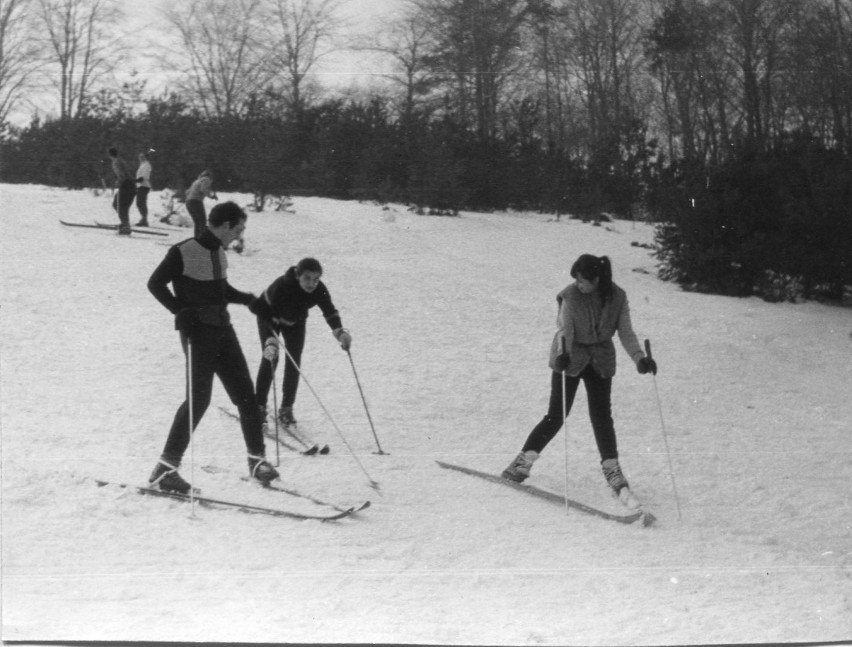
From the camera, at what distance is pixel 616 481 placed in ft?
16.5

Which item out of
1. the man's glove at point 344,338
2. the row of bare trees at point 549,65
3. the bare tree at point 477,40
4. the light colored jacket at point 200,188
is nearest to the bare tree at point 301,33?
the row of bare trees at point 549,65

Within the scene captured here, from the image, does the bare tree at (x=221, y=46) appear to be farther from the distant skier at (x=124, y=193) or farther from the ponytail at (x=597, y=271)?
the distant skier at (x=124, y=193)

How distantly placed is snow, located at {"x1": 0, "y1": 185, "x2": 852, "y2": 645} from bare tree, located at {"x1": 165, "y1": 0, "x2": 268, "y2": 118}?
2047 millimetres

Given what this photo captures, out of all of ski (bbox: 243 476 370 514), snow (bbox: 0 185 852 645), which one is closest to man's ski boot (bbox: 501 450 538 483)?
snow (bbox: 0 185 852 645)

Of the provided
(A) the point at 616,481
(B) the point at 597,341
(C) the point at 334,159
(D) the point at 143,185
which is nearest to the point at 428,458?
(A) the point at 616,481

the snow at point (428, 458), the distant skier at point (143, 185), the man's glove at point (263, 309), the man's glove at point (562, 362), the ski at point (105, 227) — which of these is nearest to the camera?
the snow at point (428, 458)

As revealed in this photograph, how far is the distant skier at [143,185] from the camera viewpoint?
1056 centimetres

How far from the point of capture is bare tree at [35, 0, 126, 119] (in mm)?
4738

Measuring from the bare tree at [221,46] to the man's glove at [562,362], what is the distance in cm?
238

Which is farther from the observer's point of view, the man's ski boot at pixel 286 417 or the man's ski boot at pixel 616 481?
the man's ski boot at pixel 286 417

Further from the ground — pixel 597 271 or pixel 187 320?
pixel 597 271

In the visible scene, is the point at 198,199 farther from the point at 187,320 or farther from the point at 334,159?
the point at 187,320

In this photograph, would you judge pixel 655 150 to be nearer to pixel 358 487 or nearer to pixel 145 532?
pixel 358 487

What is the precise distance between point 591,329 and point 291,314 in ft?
6.19
